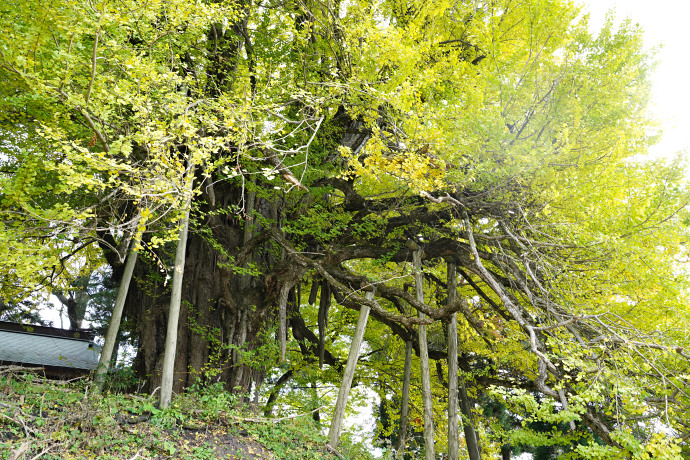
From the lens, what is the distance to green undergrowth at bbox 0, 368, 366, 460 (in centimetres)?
401

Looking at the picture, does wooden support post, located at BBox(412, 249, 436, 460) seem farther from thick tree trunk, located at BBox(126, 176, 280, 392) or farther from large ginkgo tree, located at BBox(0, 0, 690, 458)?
thick tree trunk, located at BBox(126, 176, 280, 392)

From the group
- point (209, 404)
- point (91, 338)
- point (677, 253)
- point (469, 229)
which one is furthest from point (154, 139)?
point (91, 338)

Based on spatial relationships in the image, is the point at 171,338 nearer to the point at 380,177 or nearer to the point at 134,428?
the point at 134,428

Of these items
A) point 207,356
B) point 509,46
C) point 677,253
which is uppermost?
point 509,46

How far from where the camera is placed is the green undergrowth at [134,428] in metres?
4.01

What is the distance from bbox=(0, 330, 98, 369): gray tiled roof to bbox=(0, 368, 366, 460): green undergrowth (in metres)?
6.89

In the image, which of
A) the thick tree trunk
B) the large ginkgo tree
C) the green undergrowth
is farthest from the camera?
the thick tree trunk

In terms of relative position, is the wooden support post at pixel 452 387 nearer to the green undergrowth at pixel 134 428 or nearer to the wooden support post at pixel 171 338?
the green undergrowth at pixel 134 428

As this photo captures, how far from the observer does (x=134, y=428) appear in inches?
190

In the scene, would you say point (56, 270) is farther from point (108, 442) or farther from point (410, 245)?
point (410, 245)

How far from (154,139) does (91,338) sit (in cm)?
1512

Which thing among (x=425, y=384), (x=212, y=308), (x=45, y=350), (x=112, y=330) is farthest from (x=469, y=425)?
(x=45, y=350)

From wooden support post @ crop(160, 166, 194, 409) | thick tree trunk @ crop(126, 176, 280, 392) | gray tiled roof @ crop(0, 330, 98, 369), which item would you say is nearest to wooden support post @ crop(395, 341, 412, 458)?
thick tree trunk @ crop(126, 176, 280, 392)

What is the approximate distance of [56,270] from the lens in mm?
7164
